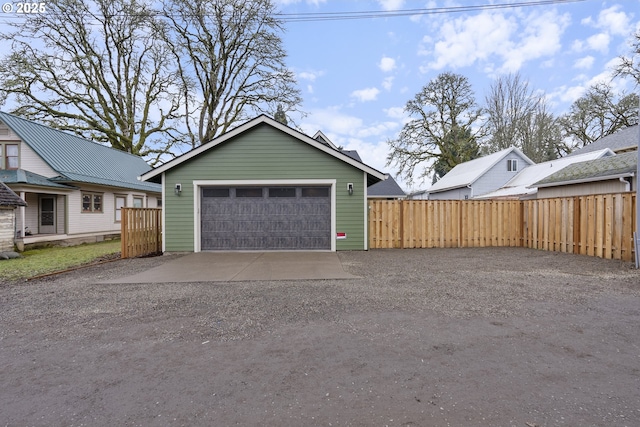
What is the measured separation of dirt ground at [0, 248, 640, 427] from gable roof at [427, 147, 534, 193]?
20252 mm

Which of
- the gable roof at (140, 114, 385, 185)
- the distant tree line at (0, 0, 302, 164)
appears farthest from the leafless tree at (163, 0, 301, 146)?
the gable roof at (140, 114, 385, 185)

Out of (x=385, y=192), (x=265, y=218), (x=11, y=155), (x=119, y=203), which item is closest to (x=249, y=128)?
(x=265, y=218)

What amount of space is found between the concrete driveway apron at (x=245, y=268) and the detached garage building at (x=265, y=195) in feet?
2.26

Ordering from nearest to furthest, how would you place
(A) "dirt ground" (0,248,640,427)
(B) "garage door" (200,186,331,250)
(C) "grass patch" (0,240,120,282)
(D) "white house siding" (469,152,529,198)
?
(A) "dirt ground" (0,248,640,427), (C) "grass patch" (0,240,120,282), (B) "garage door" (200,186,331,250), (D) "white house siding" (469,152,529,198)

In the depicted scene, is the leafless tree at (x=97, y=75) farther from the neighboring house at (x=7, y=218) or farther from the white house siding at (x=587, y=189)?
the white house siding at (x=587, y=189)

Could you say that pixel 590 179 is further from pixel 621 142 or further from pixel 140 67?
pixel 140 67

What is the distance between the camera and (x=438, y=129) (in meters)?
29.0

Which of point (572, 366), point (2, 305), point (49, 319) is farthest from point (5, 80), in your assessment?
point (572, 366)

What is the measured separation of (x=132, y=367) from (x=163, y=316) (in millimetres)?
1471

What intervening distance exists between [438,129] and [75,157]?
2666cm

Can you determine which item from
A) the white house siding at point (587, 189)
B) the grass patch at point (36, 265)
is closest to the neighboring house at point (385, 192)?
the white house siding at point (587, 189)

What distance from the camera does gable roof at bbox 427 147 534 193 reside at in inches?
957

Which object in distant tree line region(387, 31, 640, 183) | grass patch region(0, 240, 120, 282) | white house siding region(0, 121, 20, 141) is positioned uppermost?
distant tree line region(387, 31, 640, 183)

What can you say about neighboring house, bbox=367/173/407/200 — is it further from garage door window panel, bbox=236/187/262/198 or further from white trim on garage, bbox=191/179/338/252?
garage door window panel, bbox=236/187/262/198
